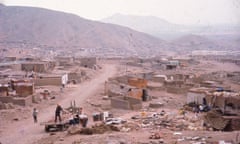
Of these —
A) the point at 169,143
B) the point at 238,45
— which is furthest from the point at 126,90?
the point at 238,45

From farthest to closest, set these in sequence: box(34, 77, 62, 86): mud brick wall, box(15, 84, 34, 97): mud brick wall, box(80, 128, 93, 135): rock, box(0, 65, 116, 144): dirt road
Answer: box(34, 77, 62, 86): mud brick wall → box(15, 84, 34, 97): mud brick wall → box(0, 65, 116, 144): dirt road → box(80, 128, 93, 135): rock

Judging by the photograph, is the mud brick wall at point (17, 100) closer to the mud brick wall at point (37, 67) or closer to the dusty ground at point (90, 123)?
the dusty ground at point (90, 123)

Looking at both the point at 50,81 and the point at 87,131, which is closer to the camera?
the point at 87,131

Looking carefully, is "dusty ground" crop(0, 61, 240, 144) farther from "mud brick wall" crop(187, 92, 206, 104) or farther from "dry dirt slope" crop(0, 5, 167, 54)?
"dry dirt slope" crop(0, 5, 167, 54)

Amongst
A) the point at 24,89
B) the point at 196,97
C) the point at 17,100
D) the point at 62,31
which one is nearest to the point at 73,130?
the point at 17,100

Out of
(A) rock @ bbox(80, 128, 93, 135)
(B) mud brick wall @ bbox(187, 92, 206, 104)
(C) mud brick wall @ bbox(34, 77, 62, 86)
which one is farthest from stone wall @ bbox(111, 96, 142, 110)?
(C) mud brick wall @ bbox(34, 77, 62, 86)

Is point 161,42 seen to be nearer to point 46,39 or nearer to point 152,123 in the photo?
Result: point 46,39

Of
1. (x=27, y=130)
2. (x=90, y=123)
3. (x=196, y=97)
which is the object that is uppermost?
(x=196, y=97)

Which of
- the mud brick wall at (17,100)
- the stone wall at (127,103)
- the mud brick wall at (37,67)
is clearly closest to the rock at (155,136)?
the stone wall at (127,103)

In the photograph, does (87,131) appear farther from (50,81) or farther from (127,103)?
(50,81)

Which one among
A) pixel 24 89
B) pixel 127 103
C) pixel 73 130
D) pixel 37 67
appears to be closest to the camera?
pixel 73 130

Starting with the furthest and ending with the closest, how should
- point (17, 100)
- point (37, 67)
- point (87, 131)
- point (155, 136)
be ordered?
→ point (37, 67)
point (17, 100)
point (87, 131)
point (155, 136)
